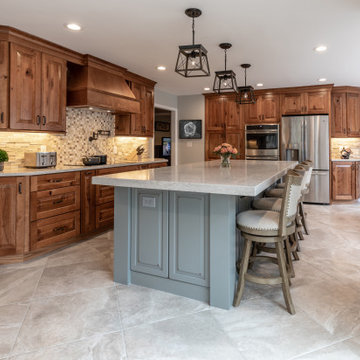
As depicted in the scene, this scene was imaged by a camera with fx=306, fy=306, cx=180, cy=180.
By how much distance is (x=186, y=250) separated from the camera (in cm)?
232

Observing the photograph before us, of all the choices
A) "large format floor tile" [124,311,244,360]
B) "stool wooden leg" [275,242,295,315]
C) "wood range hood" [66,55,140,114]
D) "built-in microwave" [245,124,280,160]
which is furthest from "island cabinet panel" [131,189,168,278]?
"built-in microwave" [245,124,280,160]

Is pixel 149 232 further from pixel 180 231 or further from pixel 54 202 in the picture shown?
pixel 54 202

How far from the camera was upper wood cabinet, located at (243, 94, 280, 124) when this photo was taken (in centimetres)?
667

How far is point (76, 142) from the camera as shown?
179 inches

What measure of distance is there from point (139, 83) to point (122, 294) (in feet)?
13.5

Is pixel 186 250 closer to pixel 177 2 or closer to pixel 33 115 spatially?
pixel 177 2

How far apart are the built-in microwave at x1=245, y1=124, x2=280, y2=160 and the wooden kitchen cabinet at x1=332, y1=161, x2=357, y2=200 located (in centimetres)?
126

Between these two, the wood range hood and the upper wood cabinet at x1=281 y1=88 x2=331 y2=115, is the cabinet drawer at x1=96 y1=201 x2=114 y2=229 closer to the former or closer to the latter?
the wood range hood

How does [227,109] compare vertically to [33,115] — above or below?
above

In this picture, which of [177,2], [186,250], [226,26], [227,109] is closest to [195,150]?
[227,109]

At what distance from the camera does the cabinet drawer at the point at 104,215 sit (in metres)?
4.09

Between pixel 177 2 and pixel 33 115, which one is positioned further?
pixel 33 115

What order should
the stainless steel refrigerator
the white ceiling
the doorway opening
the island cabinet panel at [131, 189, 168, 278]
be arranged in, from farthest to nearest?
the doorway opening
the stainless steel refrigerator
the white ceiling
the island cabinet panel at [131, 189, 168, 278]

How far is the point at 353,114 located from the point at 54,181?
6261mm
